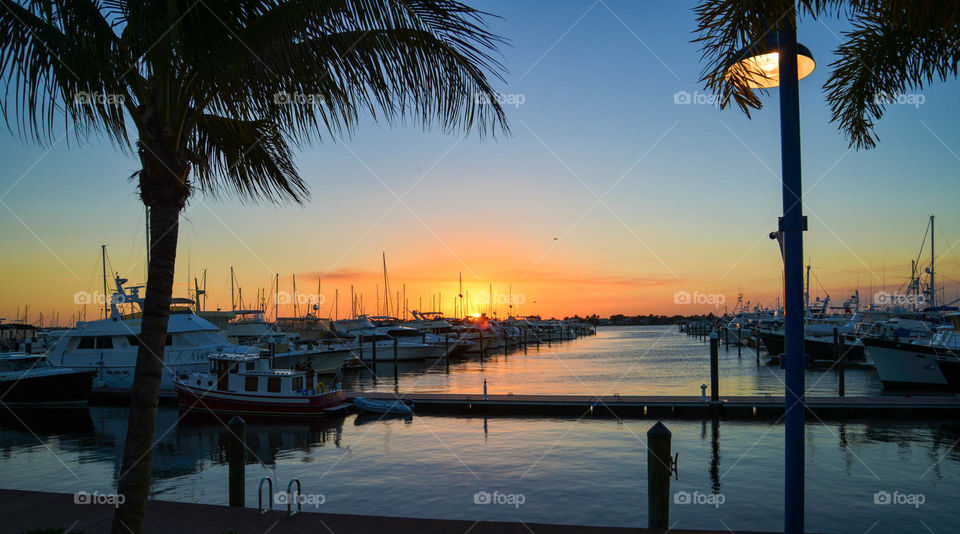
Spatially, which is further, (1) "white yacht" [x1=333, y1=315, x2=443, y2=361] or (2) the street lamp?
(1) "white yacht" [x1=333, y1=315, x2=443, y2=361]

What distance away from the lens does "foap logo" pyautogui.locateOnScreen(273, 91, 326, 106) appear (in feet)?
16.8

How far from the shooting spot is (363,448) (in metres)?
22.0

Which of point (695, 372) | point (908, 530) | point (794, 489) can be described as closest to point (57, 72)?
point (794, 489)

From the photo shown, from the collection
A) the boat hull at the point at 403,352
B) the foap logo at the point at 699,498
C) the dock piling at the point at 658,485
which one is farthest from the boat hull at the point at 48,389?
the boat hull at the point at 403,352

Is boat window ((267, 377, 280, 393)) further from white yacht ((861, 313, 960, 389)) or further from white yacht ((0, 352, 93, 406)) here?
white yacht ((861, 313, 960, 389))

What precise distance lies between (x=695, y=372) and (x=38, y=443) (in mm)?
49353

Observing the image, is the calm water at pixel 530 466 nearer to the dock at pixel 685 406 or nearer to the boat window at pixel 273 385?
the dock at pixel 685 406

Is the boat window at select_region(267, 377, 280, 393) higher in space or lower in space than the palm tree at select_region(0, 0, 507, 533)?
lower

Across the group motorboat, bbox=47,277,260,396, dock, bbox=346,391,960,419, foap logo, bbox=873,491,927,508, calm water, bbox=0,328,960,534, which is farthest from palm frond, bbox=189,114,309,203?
motorboat, bbox=47,277,260,396

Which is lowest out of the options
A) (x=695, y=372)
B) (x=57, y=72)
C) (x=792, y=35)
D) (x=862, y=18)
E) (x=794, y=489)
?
(x=695, y=372)

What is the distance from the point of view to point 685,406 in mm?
25766

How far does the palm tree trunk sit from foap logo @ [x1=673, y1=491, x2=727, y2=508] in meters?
13.7

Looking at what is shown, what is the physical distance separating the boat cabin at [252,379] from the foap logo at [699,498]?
17.0 m

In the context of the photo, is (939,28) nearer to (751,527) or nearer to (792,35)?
(792,35)
